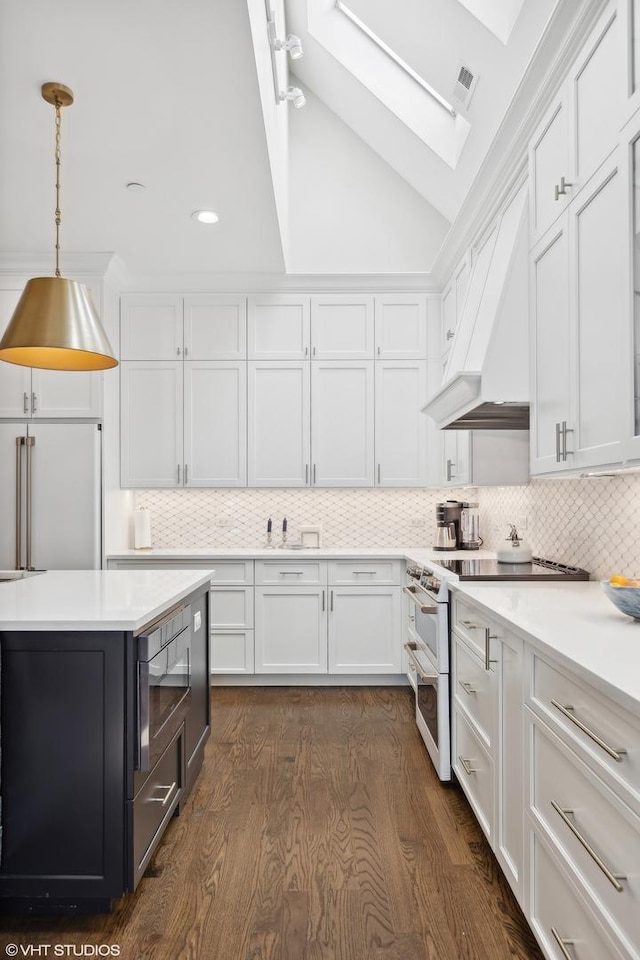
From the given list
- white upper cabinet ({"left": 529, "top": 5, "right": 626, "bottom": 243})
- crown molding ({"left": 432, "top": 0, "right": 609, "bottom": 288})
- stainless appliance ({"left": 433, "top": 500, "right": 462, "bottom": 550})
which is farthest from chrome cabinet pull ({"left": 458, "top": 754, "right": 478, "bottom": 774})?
crown molding ({"left": 432, "top": 0, "right": 609, "bottom": 288})

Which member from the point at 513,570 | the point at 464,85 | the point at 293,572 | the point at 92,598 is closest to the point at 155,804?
the point at 92,598

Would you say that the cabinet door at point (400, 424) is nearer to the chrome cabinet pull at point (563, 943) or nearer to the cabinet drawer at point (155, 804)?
the cabinet drawer at point (155, 804)

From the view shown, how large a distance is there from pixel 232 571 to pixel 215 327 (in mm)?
1742

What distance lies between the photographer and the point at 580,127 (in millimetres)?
2053

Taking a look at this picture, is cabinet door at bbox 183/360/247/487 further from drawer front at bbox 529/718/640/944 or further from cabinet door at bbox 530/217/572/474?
drawer front at bbox 529/718/640/944

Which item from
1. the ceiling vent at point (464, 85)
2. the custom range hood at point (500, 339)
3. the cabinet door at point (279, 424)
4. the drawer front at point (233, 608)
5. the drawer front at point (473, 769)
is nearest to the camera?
the drawer front at point (473, 769)

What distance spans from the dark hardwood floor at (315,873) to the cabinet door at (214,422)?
→ 1.90m

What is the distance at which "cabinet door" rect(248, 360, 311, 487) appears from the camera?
4484mm

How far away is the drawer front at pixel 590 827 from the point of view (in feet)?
3.71

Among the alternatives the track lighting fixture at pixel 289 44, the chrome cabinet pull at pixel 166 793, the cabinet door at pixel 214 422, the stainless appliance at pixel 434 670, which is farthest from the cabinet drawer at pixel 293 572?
the track lighting fixture at pixel 289 44

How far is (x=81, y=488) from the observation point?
4031 mm

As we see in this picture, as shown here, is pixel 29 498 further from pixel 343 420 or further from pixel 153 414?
pixel 343 420

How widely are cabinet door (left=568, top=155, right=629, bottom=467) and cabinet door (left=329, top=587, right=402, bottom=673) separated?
7.66 ft

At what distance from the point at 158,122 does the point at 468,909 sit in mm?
3070
